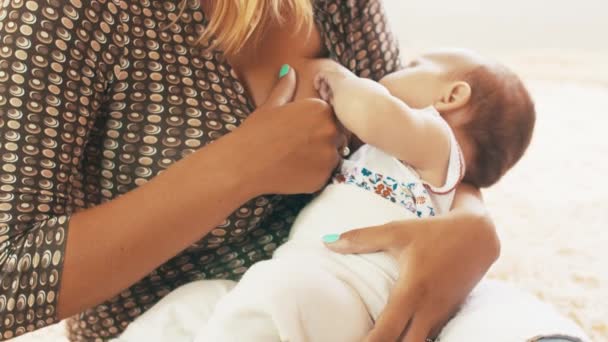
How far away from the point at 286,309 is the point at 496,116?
42 centimetres

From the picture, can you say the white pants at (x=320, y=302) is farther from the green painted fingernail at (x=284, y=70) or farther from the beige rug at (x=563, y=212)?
the beige rug at (x=563, y=212)

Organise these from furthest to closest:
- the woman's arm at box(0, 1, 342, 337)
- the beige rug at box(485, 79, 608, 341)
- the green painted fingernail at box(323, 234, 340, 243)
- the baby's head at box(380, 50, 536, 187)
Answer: the beige rug at box(485, 79, 608, 341) < the baby's head at box(380, 50, 536, 187) < the green painted fingernail at box(323, 234, 340, 243) < the woman's arm at box(0, 1, 342, 337)

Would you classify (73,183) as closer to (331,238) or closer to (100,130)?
(100,130)

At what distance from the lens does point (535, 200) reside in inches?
74.3

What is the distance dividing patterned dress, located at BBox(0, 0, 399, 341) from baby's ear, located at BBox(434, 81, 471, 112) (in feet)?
0.77

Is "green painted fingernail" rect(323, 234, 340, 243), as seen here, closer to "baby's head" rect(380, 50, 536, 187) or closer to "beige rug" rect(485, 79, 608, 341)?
"baby's head" rect(380, 50, 536, 187)

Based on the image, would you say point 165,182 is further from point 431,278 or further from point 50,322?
point 431,278

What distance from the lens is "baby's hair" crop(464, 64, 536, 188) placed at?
916 mm

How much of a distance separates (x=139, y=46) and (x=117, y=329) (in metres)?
0.41

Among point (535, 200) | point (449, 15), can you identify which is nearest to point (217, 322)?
point (535, 200)

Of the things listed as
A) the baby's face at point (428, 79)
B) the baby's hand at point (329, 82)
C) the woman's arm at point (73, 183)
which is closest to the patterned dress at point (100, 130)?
the woman's arm at point (73, 183)

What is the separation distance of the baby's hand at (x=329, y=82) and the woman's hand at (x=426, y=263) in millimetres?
189

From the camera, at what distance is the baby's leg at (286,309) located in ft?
2.35

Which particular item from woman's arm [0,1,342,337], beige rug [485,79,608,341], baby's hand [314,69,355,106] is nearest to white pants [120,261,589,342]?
woman's arm [0,1,342,337]
